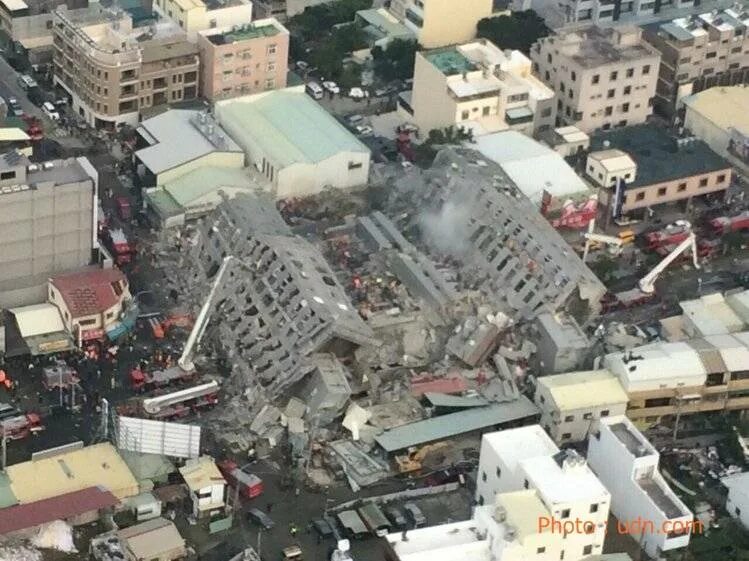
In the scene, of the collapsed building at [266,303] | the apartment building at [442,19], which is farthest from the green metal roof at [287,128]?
the apartment building at [442,19]

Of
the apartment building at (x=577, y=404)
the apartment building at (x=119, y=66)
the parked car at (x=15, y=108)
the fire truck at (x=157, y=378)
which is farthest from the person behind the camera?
the parked car at (x=15, y=108)

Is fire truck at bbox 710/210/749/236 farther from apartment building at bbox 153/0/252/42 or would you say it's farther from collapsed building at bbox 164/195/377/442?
apartment building at bbox 153/0/252/42

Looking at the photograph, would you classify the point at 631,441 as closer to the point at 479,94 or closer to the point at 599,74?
the point at 479,94

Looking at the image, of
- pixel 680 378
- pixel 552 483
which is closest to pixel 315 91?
pixel 680 378

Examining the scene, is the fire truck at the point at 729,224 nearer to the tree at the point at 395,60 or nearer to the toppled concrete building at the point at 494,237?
the toppled concrete building at the point at 494,237

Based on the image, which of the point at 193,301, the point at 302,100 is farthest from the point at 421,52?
the point at 193,301

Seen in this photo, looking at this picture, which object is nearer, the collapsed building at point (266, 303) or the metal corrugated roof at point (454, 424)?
the metal corrugated roof at point (454, 424)

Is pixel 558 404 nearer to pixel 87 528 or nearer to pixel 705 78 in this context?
pixel 87 528
